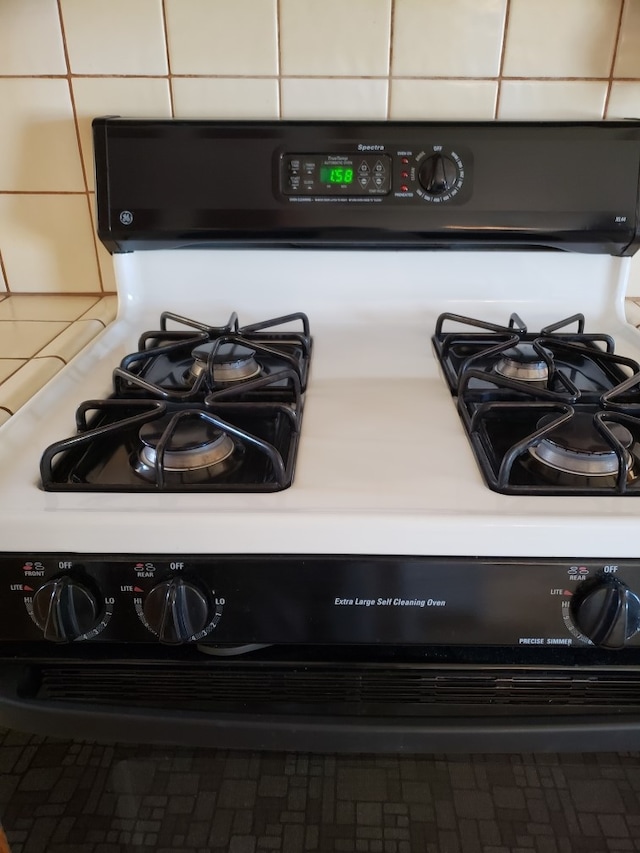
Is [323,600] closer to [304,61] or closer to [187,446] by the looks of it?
[187,446]

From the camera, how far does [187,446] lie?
23.0 inches

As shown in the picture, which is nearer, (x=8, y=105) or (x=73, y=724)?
(x=73, y=724)

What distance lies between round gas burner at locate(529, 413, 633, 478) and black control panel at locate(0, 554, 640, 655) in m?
0.09

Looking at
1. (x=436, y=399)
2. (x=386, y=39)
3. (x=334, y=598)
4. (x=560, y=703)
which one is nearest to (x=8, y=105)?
(x=386, y=39)

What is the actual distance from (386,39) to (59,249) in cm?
55

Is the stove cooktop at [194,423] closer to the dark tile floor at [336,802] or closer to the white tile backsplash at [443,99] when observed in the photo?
the dark tile floor at [336,802]

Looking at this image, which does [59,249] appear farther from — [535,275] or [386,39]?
[535,275]

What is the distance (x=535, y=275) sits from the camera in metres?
0.92

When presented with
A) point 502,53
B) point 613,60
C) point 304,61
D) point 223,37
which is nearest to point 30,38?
point 223,37

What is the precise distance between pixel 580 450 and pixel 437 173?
17.2 inches

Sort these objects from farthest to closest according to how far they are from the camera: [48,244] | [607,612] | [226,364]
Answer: [48,244], [226,364], [607,612]

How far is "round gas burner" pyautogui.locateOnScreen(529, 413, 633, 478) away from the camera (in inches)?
22.3

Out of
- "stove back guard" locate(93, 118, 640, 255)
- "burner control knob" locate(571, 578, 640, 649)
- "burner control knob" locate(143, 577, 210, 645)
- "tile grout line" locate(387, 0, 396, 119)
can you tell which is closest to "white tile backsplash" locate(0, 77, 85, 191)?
"stove back guard" locate(93, 118, 640, 255)

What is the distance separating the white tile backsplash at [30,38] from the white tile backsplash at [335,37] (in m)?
0.30
